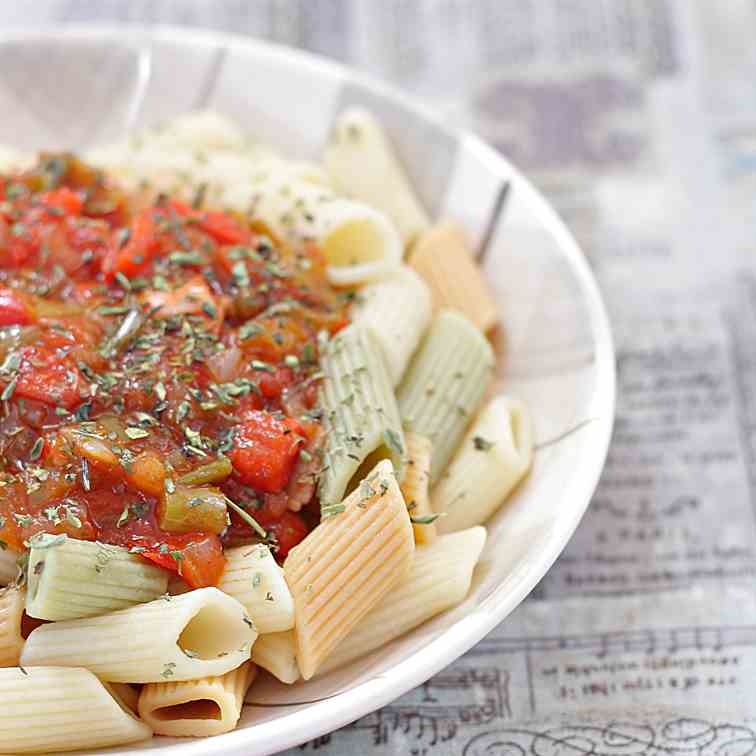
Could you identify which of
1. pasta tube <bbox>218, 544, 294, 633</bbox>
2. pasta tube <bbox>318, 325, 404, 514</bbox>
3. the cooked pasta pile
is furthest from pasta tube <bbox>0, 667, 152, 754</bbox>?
pasta tube <bbox>318, 325, 404, 514</bbox>

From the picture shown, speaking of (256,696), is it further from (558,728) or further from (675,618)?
(675,618)

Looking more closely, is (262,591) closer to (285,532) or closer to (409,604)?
(285,532)

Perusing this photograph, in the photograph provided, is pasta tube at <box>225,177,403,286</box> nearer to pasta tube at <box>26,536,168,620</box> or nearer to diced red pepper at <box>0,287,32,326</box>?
diced red pepper at <box>0,287,32,326</box>

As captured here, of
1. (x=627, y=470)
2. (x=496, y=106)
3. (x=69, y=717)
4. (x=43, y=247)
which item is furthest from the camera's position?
(x=496, y=106)

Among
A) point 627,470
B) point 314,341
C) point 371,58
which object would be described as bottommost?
point 627,470

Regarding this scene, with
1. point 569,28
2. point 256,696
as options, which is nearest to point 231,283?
point 256,696

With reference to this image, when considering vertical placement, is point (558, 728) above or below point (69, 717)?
below
